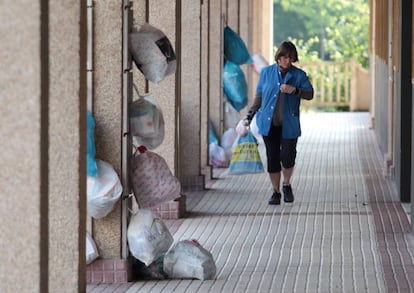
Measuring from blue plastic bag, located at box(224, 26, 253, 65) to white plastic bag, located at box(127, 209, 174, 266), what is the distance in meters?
9.34

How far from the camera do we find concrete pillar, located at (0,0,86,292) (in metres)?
6.50

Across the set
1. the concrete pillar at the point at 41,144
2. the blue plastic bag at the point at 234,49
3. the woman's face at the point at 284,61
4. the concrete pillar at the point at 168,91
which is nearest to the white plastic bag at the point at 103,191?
the concrete pillar at the point at 41,144

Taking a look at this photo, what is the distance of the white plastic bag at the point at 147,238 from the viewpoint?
31.3 ft

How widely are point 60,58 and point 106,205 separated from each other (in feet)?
9.19

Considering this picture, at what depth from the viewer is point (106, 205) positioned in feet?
31.2

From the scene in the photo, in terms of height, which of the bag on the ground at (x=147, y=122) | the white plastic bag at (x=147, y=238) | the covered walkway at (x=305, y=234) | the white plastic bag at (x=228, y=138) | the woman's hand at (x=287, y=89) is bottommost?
the covered walkway at (x=305, y=234)

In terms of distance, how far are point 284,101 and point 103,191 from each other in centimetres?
464

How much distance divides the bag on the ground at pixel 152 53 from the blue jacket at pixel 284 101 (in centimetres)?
412

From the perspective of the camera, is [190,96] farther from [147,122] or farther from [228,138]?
[147,122]

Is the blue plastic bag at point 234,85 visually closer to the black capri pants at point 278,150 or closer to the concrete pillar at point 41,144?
the black capri pants at point 278,150

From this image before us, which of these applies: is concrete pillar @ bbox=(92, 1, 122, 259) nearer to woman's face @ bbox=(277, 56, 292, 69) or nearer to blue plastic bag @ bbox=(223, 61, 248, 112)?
woman's face @ bbox=(277, 56, 292, 69)

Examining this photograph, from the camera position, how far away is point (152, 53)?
965 cm

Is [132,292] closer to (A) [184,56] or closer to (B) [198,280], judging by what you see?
(B) [198,280]

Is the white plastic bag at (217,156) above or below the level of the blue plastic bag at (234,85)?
below
